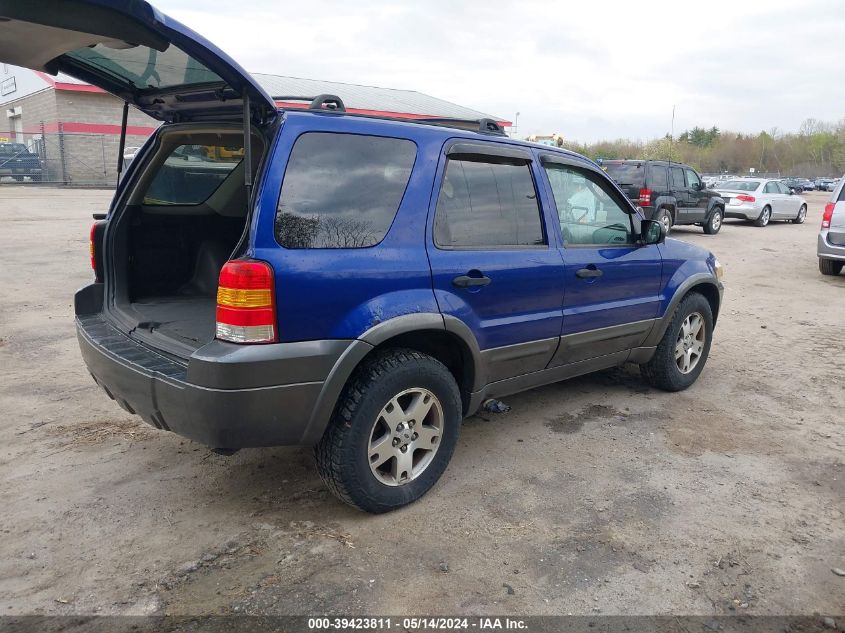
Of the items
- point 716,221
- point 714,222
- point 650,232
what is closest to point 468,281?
point 650,232

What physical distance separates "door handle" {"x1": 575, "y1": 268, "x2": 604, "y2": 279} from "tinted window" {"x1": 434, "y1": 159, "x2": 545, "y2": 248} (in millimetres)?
342

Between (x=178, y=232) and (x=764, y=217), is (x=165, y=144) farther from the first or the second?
(x=764, y=217)

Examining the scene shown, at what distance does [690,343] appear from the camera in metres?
5.33

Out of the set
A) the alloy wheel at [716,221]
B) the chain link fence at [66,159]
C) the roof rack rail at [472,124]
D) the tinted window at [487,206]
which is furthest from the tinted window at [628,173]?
the chain link fence at [66,159]

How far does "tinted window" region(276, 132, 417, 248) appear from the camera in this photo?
2982 millimetres

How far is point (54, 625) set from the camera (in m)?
2.53

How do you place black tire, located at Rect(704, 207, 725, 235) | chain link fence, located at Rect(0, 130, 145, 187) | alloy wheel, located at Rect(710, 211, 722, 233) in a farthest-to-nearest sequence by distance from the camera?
chain link fence, located at Rect(0, 130, 145, 187)
alloy wheel, located at Rect(710, 211, 722, 233)
black tire, located at Rect(704, 207, 725, 235)

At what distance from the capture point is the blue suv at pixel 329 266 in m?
2.86

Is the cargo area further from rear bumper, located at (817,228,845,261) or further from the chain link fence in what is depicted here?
the chain link fence

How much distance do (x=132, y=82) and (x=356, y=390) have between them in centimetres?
204

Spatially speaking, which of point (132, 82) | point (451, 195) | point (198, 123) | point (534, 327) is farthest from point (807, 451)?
point (132, 82)

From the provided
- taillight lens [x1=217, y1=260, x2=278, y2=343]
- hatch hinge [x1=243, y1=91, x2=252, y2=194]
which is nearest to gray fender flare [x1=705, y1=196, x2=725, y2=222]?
hatch hinge [x1=243, y1=91, x2=252, y2=194]

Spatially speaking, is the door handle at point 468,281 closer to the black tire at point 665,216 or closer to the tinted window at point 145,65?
the tinted window at point 145,65

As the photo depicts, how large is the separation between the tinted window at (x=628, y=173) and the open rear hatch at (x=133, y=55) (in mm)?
13342
